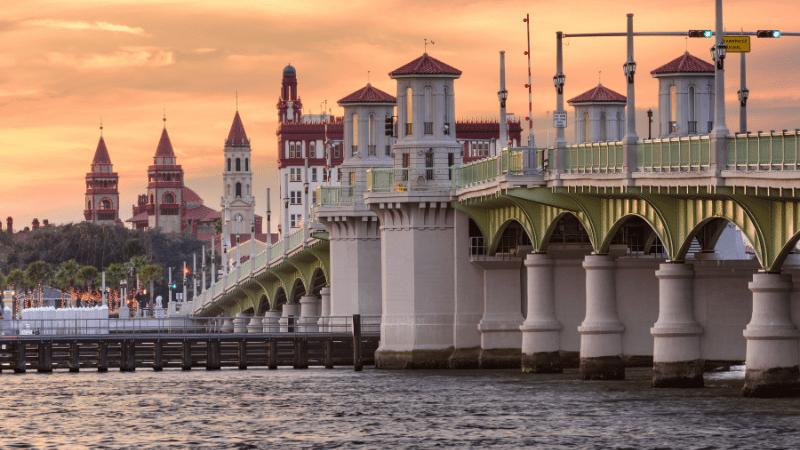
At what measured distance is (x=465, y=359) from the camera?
8938 centimetres

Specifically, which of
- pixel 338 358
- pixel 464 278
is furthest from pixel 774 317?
pixel 338 358

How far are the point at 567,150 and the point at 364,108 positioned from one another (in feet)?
117

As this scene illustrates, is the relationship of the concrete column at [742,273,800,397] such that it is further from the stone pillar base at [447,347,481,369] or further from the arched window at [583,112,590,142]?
the arched window at [583,112,590,142]

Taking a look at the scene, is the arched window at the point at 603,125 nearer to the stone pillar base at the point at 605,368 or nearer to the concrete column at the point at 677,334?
the stone pillar base at the point at 605,368

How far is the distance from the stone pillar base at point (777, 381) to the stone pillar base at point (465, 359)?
31288mm

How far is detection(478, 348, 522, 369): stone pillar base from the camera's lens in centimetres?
8862

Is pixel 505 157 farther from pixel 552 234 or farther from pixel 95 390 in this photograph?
pixel 95 390

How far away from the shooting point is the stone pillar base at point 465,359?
89312mm

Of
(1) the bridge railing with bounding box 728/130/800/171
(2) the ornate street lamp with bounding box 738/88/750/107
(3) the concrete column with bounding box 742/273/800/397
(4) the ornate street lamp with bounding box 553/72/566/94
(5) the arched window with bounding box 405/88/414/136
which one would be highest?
(5) the arched window with bounding box 405/88/414/136

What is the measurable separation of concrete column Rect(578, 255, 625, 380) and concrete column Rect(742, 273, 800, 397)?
15622 millimetres

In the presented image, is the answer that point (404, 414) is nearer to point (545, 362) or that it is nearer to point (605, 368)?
point (605, 368)

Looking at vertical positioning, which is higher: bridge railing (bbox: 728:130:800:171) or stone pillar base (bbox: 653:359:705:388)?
bridge railing (bbox: 728:130:800:171)

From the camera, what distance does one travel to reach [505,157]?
77062 mm

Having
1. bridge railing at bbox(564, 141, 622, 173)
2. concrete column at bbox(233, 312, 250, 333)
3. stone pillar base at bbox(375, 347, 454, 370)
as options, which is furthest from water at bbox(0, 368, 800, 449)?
concrete column at bbox(233, 312, 250, 333)
